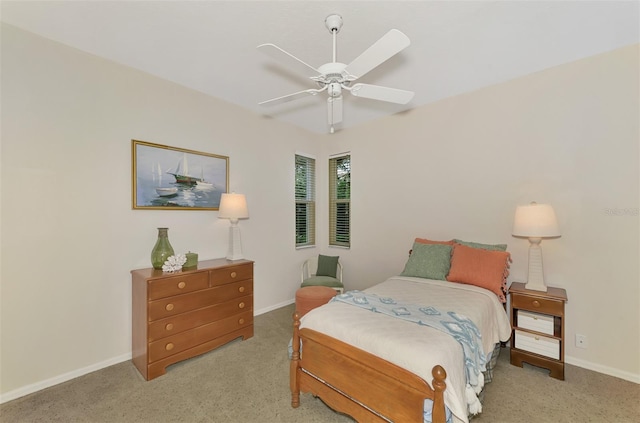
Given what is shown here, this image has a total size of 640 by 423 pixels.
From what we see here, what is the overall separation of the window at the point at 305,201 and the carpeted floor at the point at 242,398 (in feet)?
7.54

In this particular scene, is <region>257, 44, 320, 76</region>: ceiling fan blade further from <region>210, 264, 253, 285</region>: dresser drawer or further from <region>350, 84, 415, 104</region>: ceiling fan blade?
<region>210, 264, 253, 285</region>: dresser drawer

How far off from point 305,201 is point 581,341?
3740 millimetres

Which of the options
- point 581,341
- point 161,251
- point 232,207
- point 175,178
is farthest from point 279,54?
point 581,341

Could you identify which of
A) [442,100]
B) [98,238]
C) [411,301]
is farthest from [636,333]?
[98,238]

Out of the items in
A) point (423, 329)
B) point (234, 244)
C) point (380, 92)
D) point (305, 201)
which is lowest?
point (423, 329)

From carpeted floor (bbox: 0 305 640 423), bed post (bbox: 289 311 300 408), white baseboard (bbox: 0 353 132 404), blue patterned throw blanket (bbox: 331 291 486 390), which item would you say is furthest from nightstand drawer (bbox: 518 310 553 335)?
white baseboard (bbox: 0 353 132 404)

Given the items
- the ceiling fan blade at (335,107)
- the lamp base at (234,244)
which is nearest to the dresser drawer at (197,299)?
the lamp base at (234,244)

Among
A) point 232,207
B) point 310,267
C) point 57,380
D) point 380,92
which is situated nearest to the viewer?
point 380,92

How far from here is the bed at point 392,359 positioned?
1.36 metres

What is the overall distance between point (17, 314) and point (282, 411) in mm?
2253

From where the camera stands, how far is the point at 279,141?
4.07 meters

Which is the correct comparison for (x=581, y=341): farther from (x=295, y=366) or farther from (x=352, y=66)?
(x=352, y=66)

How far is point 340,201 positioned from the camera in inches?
181

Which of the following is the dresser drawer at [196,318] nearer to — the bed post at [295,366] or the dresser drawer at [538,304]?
the bed post at [295,366]
